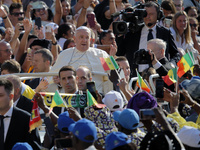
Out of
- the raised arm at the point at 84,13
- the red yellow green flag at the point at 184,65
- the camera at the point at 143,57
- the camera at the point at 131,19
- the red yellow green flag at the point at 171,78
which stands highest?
the raised arm at the point at 84,13

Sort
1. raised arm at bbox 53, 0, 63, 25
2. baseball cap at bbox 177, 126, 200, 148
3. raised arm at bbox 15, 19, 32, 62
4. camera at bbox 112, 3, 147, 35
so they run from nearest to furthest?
baseball cap at bbox 177, 126, 200, 148 < camera at bbox 112, 3, 147, 35 < raised arm at bbox 15, 19, 32, 62 < raised arm at bbox 53, 0, 63, 25

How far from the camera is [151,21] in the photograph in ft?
31.4

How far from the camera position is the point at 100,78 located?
852 cm

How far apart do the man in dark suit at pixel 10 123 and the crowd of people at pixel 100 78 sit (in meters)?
0.01

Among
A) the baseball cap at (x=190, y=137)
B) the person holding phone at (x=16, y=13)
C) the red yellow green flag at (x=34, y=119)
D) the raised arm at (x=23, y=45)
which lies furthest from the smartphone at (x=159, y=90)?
the person holding phone at (x=16, y=13)

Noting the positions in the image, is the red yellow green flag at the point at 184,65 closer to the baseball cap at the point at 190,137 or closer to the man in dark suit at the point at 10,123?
the man in dark suit at the point at 10,123

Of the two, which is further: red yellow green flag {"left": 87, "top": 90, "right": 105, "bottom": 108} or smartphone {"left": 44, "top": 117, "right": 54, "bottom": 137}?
red yellow green flag {"left": 87, "top": 90, "right": 105, "bottom": 108}

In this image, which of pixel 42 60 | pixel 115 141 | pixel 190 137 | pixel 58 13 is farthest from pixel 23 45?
pixel 115 141

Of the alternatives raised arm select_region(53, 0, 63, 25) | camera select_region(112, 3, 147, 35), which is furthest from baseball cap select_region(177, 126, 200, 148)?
raised arm select_region(53, 0, 63, 25)

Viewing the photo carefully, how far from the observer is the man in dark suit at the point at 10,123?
6.49 m

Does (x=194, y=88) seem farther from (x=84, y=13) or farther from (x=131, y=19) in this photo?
(x=84, y=13)

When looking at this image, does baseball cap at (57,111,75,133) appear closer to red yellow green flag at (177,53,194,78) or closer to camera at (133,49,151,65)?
red yellow green flag at (177,53,194,78)

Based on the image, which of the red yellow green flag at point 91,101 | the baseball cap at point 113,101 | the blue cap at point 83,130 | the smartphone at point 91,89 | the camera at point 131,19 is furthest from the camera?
the camera at point 131,19

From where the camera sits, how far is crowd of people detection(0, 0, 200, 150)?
5.26m
